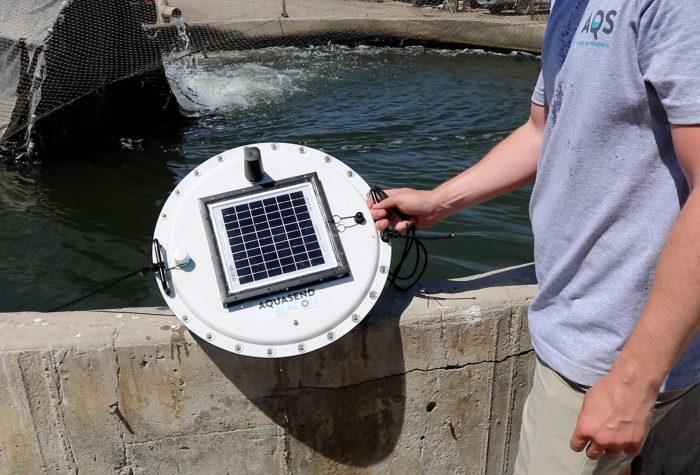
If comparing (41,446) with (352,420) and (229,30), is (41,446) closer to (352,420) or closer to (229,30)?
(352,420)

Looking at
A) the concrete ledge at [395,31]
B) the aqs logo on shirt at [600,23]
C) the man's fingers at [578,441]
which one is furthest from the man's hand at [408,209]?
the concrete ledge at [395,31]

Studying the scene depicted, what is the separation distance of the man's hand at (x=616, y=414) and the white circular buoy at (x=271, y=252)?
99 cm

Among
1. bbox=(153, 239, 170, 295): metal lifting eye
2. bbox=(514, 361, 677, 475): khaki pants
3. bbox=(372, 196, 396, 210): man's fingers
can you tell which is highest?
bbox=(372, 196, 396, 210): man's fingers

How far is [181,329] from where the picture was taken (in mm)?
2545

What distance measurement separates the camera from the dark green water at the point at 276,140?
22.0ft

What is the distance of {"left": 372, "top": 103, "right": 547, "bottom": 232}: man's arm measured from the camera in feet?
7.84

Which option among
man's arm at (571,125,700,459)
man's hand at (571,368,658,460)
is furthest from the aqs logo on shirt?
man's hand at (571,368,658,460)

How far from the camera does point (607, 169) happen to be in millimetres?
1729

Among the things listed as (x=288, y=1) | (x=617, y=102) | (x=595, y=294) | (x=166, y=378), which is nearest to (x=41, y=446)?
(x=166, y=378)

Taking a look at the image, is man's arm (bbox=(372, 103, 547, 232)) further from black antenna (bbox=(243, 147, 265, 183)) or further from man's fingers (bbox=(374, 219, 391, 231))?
black antenna (bbox=(243, 147, 265, 183))

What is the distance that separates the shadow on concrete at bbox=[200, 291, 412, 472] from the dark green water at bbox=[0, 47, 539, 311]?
11.8ft

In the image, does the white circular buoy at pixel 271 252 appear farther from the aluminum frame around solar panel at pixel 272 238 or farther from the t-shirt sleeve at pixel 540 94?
the t-shirt sleeve at pixel 540 94

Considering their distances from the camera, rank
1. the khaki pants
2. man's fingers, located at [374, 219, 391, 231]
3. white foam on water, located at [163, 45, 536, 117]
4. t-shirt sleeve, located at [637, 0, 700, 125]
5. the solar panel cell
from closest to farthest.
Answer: t-shirt sleeve, located at [637, 0, 700, 125]
the khaki pants
the solar panel cell
man's fingers, located at [374, 219, 391, 231]
white foam on water, located at [163, 45, 536, 117]

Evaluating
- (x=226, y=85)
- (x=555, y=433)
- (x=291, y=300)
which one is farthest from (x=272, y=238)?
(x=226, y=85)
